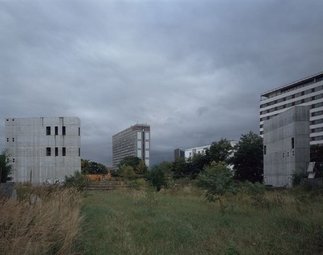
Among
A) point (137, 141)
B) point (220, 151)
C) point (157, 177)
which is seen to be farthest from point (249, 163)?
point (137, 141)

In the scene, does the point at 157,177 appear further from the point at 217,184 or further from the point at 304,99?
the point at 304,99

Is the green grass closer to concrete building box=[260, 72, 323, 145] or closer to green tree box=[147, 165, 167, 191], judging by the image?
green tree box=[147, 165, 167, 191]

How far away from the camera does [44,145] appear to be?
214 ft

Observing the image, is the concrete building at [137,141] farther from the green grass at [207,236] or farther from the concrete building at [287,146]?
A: the green grass at [207,236]

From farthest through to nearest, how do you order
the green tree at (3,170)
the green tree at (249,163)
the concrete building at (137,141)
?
1. the concrete building at (137,141)
2. the green tree at (249,163)
3. the green tree at (3,170)

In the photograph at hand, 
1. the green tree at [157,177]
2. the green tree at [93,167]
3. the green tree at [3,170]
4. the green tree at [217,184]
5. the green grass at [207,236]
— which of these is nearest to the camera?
the green grass at [207,236]

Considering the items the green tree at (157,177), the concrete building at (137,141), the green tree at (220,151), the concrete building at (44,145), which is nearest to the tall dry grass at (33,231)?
the green tree at (157,177)

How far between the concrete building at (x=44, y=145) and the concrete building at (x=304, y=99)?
74.3 meters

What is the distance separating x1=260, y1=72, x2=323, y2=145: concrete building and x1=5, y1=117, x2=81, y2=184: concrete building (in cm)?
7431

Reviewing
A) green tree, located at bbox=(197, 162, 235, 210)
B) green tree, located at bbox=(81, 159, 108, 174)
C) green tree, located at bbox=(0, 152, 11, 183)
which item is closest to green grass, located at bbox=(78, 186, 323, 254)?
green tree, located at bbox=(197, 162, 235, 210)

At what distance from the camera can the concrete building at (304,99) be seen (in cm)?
12988

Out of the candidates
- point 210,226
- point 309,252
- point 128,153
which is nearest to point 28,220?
point 309,252

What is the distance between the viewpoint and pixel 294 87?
5709 inches

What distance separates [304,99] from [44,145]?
316 feet
